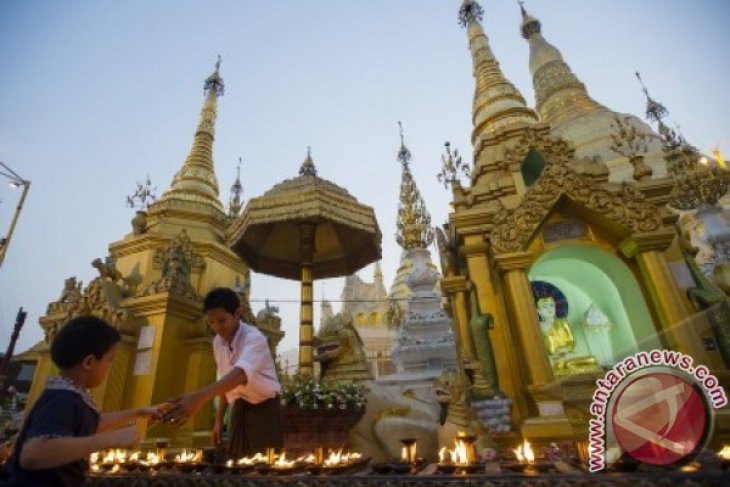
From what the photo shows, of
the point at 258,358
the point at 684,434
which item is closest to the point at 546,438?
the point at 684,434

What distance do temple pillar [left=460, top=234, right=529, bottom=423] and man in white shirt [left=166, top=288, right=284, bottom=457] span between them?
14.3 feet

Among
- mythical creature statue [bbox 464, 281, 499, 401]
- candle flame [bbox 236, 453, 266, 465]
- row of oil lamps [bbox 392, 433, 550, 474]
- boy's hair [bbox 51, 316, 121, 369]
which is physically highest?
mythical creature statue [bbox 464, 281, 499, 401]

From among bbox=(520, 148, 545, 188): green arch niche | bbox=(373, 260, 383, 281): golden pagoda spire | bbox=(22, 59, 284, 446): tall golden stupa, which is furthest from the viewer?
bbox=(373, 260, 383, 281): golden pagoda spire

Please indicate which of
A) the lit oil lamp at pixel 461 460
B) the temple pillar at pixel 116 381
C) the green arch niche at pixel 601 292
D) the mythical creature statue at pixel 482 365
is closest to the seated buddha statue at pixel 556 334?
the green arch niche at pixel 601 292

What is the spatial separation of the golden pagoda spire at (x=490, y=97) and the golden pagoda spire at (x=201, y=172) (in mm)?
9832

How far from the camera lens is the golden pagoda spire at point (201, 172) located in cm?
1450

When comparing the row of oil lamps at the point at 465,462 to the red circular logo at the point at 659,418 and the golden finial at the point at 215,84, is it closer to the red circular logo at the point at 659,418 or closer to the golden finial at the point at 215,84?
the red circular logo at the point at 659,418

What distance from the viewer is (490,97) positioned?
12836mm

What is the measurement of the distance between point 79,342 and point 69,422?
1.30 ft

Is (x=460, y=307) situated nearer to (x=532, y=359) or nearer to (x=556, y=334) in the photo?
(x=532, y=359)

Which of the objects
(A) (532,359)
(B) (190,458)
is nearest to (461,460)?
(B) (190,458)

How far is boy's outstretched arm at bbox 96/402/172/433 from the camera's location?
7.56ft

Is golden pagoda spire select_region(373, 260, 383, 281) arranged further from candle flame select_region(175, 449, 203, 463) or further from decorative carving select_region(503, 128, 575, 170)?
candle flame select_region(175, 449, 203, 463)

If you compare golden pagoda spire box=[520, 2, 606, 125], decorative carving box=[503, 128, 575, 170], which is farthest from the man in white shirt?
golden pagoda spire box=[520, 2, 606, 125]
